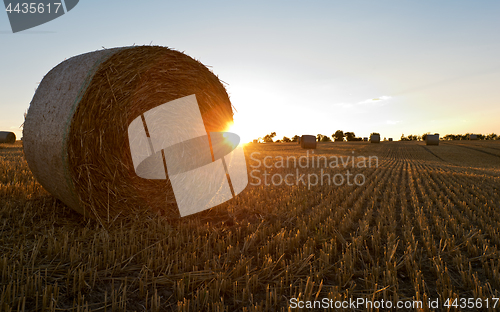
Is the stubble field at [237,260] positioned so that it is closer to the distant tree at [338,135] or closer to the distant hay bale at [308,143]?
the distant hay bale at [308,143]

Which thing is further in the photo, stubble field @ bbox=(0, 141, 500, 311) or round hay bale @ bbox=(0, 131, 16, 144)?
round hay bale @ bbox=(0, 131, 16, 144)

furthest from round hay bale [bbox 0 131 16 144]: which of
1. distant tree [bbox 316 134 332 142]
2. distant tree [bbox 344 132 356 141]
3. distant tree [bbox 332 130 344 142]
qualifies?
distant tree [bbox 332 130 344 142]

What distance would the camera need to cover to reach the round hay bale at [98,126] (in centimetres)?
320

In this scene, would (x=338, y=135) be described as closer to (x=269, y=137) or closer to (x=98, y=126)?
(x=269, y=137)

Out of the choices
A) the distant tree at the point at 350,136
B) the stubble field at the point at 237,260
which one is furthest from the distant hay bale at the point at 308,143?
the distant tree at the point at 350,136

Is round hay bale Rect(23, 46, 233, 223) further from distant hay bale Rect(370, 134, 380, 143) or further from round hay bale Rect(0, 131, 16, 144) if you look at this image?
distant hay bale Rect(370, 134, 380, 143)

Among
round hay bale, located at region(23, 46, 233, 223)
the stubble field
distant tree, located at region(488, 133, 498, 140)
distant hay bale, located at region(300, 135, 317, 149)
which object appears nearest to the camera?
the stubble field

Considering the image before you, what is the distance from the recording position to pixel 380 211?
4523 millimetres

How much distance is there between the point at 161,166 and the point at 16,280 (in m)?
2.45

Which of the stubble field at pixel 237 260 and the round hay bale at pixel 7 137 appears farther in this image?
the round hay bale at pixel 7 137

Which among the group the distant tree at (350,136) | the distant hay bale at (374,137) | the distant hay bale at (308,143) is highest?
the distant tree at (350,136)

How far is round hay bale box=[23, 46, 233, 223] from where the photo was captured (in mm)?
3203

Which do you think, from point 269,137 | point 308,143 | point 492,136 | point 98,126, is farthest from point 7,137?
point 492,136

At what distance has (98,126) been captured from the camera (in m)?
3.44
